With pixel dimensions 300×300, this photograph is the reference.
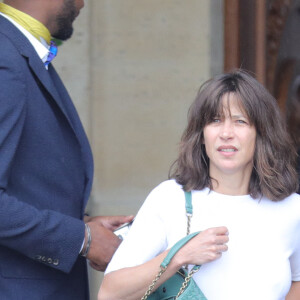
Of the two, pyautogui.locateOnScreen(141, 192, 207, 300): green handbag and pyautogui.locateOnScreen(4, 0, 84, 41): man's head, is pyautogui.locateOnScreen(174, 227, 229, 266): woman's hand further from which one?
pyautogui.locateOnScreen(4, 0, 84, 41): man's head

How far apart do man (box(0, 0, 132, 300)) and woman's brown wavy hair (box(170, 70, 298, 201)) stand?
0.41m

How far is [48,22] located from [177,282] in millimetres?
1154

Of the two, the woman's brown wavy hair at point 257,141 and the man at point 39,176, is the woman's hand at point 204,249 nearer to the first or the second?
the woman's brown wavy hair at point 257,141

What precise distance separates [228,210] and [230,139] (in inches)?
9.1

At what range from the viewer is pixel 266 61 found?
501cm

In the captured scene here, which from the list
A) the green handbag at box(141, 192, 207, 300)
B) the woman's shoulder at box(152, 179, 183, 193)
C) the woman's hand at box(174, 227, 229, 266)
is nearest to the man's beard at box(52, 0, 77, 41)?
the woman's shoulder at box(152, 179, 183, 193)

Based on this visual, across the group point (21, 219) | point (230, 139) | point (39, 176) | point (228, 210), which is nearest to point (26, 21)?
point (39, 176)

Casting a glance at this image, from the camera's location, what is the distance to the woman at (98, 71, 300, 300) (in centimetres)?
264

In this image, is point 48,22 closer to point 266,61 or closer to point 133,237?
point 133,237

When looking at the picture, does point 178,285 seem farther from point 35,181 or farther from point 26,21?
point 26,21

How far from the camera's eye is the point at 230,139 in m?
2.76

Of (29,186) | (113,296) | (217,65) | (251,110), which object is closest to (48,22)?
(29,186)

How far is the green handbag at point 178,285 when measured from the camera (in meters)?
2.54

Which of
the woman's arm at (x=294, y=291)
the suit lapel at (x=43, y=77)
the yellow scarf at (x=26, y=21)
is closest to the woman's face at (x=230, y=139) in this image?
the woman's arm at (x=294, y=291)
